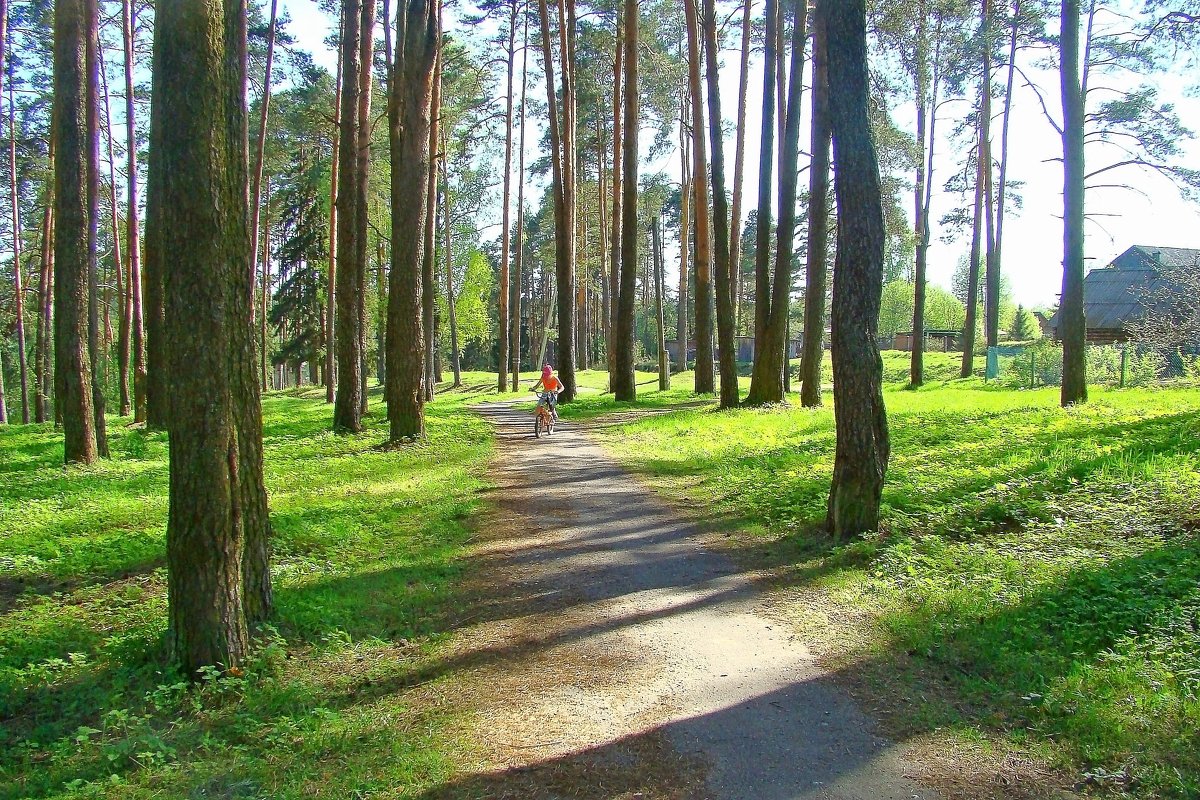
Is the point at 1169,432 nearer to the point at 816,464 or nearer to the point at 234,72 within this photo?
the point at 816,464

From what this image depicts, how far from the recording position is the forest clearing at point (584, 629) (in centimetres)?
372

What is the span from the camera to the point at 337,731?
4152 mm

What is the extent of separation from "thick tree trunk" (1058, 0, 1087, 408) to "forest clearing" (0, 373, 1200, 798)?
15.2 ft

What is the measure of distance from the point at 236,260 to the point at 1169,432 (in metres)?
10.5

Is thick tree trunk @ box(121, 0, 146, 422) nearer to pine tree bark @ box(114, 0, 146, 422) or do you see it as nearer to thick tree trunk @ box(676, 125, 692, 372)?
pine tree bark @ box(114, 0, 146, 422)

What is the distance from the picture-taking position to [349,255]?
16078mm

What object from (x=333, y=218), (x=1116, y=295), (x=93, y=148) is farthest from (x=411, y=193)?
(x=1116, y=295)

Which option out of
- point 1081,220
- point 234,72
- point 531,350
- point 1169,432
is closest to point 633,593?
point 234,72

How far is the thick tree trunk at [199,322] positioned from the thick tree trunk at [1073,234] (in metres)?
14.8

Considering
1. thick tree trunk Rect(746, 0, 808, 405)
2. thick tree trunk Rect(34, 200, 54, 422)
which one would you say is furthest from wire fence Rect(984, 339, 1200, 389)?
thick tree trunk Rect(34, 200, 54, 422)

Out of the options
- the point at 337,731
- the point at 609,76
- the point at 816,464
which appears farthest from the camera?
the point at 609,76

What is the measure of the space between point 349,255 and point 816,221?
10568 millimetres

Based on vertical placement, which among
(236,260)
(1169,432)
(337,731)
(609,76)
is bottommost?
(337,731)

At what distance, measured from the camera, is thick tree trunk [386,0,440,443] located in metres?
13.8
